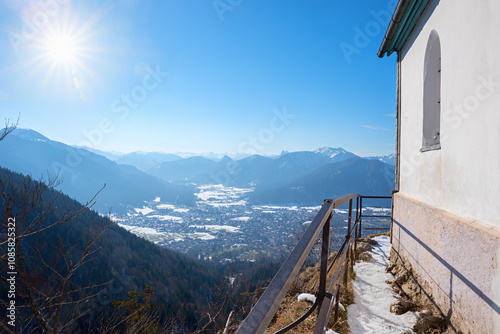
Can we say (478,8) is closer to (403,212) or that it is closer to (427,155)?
(427,155)

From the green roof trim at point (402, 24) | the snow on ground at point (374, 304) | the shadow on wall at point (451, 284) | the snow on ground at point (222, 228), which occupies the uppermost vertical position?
the green roof trim at point (402, 24)

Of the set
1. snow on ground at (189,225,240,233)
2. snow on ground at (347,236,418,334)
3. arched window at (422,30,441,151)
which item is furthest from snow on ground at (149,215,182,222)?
arched window at (422,30,441,151)

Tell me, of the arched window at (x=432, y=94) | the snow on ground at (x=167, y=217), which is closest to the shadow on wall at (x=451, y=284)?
the arched window at (x=432, y=94)

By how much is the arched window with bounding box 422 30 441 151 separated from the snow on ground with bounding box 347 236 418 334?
242 cm

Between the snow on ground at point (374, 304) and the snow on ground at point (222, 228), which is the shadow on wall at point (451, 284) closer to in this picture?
the snow on ground at point (374, 304)

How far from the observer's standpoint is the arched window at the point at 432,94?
4.18 metres

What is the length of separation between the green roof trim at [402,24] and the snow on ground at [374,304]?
4.58 metres

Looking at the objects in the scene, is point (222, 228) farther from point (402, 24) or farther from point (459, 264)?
point (459, 264)

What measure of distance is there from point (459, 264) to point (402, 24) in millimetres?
4315

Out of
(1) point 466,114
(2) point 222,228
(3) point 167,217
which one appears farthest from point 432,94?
(3) point 167,217

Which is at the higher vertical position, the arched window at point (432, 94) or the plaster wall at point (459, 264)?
the arched window at point (432, 94)

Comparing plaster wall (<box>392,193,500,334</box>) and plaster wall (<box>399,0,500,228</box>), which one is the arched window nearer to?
plaster wall (<box>399,0,500,228</box>)

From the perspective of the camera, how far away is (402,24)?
4.95 meters

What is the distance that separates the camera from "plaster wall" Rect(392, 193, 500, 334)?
2.27 metres
